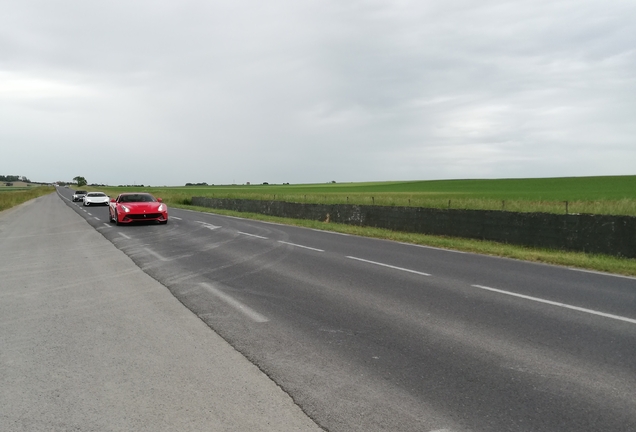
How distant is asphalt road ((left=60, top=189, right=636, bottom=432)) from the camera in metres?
3.58

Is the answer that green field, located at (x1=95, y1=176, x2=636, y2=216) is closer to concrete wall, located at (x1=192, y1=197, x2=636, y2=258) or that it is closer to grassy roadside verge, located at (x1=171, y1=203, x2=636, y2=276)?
concrete wall, located at (x1=192, y1=197, x2=636, y2=258)

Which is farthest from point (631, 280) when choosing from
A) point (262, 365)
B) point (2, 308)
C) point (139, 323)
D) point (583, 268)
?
point (2, 308)

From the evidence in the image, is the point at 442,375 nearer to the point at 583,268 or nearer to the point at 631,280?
the point at 631,280

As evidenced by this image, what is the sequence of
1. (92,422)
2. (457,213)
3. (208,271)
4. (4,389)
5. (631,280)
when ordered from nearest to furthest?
(92,422) → (4,389) → (631,280) → (208,271) → (457,213)

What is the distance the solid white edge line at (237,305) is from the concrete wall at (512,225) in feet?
31.1

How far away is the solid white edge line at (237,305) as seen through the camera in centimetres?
610

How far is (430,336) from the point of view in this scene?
17.4 ft

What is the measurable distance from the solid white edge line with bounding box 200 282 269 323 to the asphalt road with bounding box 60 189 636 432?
0.09ft

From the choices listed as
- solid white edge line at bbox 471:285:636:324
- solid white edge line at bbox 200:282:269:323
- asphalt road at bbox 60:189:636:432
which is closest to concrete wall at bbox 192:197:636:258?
asphalt road at bbox 60:189:636:432

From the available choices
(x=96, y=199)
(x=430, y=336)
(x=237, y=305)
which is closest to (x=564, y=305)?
(x=430, y=336)

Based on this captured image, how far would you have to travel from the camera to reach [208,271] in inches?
381

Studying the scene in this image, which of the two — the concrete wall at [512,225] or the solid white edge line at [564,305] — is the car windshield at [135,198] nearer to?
the concrete wall at [512,225]

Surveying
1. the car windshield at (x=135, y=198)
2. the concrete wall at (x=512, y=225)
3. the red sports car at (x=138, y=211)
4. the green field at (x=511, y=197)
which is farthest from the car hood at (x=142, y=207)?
the green field at (x=511, y=197)

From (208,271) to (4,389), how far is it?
570 cm
